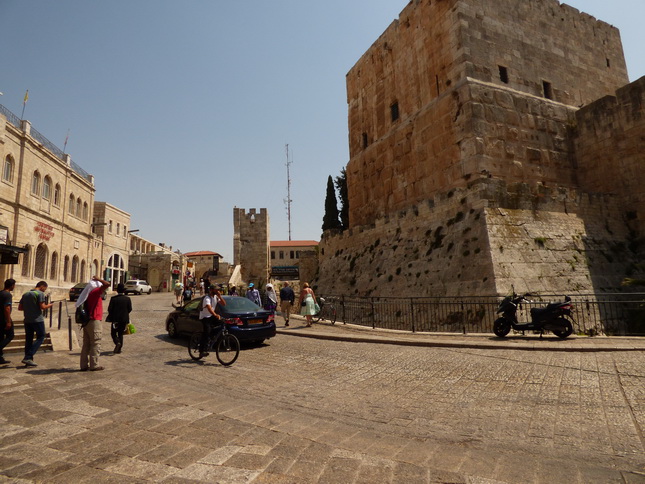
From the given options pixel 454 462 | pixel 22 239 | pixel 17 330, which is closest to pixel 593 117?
pixel 454 462

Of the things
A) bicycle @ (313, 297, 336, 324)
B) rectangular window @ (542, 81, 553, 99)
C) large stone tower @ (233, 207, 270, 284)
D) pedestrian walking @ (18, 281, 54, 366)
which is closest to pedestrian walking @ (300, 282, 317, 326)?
bicycle @ (313, 297, 336, 324)

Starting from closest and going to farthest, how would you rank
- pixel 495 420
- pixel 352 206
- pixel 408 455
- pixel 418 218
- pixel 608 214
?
pixel 408 455 → pixel 495 420 → pixel 608 214 → pixel 418 218 → pixel 352 206

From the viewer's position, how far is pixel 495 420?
13.5 feet

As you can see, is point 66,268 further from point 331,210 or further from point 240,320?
point 240,320

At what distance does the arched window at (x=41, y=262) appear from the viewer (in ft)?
85.1

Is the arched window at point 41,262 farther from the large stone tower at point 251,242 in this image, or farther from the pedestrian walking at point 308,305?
the large stone tower at point 251,242

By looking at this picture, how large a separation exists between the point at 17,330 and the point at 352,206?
65.1 feet

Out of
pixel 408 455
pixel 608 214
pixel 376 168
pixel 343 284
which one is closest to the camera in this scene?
pixel 408 455

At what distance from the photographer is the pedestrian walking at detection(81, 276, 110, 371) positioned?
707cm

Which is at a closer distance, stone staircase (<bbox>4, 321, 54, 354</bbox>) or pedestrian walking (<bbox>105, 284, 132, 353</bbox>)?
stone staircase (<bbox>4, 321, 54, 354</bbox>)

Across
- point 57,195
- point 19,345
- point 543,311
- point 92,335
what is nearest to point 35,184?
point 57,195

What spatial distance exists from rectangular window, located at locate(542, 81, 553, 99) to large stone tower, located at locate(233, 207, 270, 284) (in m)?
37.6

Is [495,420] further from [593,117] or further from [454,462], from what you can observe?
[593,117]

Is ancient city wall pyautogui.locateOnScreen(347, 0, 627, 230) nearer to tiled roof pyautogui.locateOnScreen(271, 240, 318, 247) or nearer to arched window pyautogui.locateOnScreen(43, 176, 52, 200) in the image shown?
arched window pyautogui.locateOnScreen(43, 176, 52, 200)
